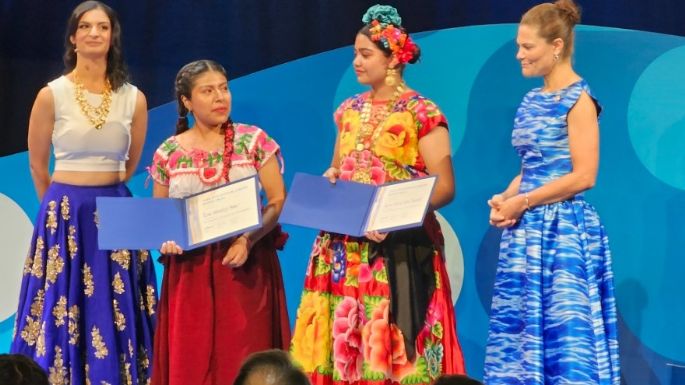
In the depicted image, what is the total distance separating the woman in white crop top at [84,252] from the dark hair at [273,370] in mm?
2243

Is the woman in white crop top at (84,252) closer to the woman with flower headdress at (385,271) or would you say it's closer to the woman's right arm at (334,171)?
the woman with flower headdress at (385,271)

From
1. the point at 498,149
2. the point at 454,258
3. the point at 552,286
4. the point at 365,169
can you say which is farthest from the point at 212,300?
the point at 498,149

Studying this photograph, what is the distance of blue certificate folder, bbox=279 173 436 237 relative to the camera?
382cm

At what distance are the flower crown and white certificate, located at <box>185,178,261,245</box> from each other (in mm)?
721

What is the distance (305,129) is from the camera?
5.33 metres

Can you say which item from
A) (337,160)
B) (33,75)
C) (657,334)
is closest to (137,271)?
(337,160)

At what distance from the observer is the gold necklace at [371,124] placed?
406 centimetres

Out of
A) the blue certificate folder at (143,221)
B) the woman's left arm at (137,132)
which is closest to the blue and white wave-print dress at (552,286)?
the blue certificate folder at (143,221)

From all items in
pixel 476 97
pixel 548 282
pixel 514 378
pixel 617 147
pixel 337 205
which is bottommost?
pixel 514 378

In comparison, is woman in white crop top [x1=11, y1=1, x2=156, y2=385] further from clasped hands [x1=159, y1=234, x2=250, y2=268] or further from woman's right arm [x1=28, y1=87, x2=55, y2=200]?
clasped hands [x1=159, y1=234, x2=250, y2=268]

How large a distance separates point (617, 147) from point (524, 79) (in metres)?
0.52

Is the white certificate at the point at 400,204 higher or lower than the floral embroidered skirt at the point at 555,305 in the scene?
higher

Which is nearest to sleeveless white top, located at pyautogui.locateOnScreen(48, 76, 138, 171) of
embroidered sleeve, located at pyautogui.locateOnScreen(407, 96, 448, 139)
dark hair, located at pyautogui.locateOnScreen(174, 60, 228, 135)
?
dark hair, located at pyautogui.locateOnScreen(174, 60, 228, 135)

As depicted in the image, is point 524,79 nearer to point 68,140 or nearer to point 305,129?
point 305,129
